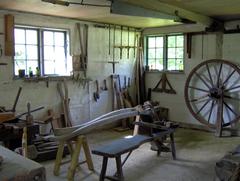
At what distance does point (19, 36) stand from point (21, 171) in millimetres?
3994

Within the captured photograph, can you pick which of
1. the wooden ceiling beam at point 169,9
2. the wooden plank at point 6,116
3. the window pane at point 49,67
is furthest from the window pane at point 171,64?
the wooden plank at point 6,116

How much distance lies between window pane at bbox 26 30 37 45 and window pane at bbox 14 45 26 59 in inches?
6.3

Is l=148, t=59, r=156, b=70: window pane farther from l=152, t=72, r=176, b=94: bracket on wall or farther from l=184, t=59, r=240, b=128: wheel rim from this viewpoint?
l=184, t=59, r=240, b=128: wheel rim

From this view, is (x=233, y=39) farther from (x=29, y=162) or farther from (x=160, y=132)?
(x=29, y=162)

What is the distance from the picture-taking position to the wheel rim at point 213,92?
5.80 metres

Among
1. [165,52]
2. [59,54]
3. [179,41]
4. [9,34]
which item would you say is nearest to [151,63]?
[165,52]

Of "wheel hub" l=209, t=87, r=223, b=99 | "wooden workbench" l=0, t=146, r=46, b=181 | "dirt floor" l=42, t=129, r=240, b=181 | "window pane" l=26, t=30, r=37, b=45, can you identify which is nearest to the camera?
"wooden workbench" l=0, t=146, r=46, b=181

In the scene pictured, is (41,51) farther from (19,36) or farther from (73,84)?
(73,84)

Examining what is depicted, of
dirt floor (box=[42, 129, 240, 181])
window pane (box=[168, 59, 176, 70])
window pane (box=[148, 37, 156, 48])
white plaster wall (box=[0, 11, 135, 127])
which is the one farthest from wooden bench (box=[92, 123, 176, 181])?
window pane (box=[148, 37, 156, 48])

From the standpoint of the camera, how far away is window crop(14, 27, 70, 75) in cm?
495

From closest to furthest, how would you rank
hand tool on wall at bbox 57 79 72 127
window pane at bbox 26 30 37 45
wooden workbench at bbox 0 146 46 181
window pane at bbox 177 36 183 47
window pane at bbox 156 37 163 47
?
1. wooden workbench at bbox 0 146 46 181
2. window pane at bbox 26 30 37 45
3. hand tool on wall at bbox 57 79 72 127
4. window pane at bbox 177 36 183 47
5. window pane at bbox 156 37 163 47

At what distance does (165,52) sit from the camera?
6.73 metres

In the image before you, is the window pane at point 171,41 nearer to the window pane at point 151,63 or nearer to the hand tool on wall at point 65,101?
the window pane at point 151,63

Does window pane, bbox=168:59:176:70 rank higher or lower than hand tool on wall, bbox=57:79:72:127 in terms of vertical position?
higher
